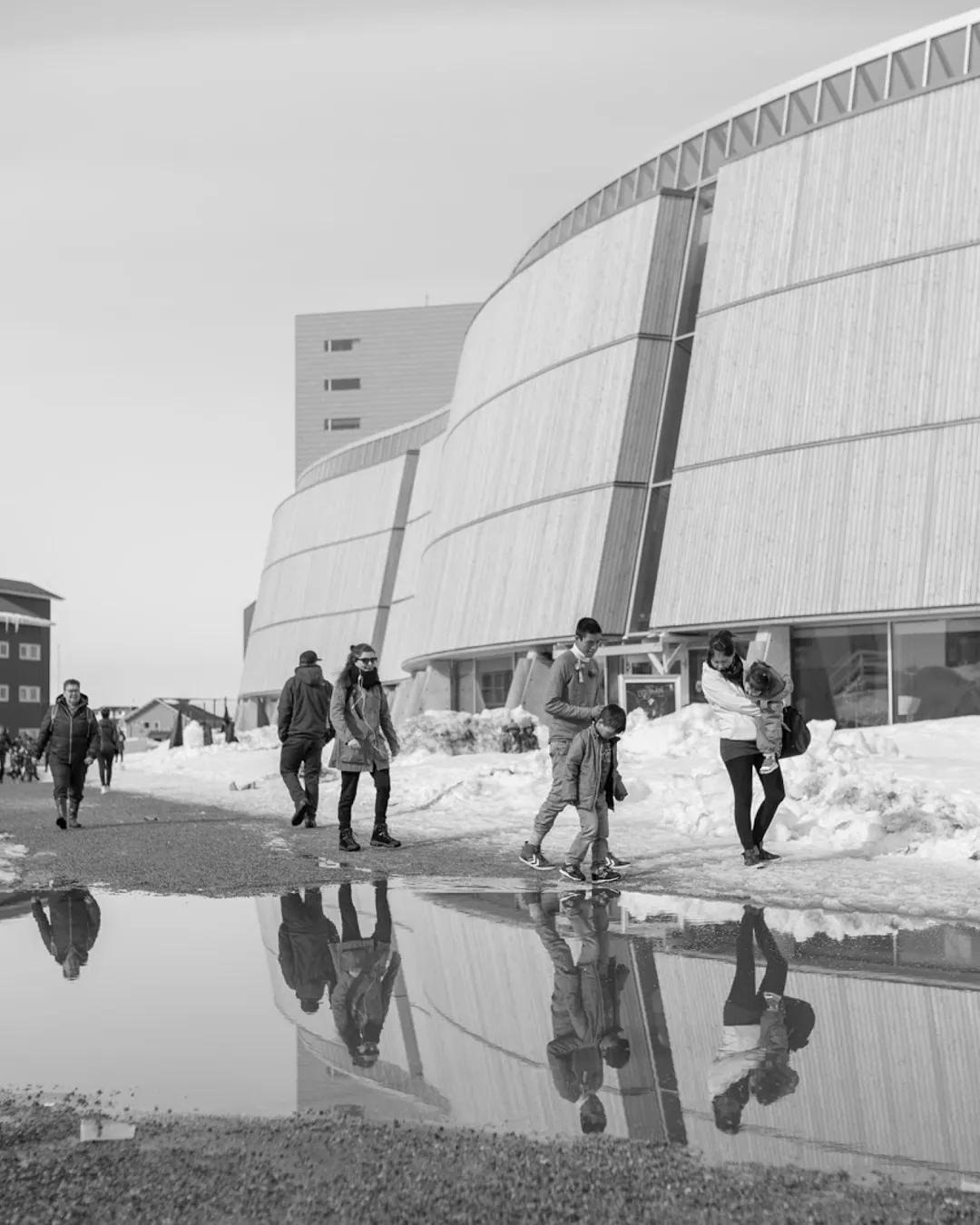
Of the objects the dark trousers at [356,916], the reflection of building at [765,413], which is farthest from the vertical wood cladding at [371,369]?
the dark trousers at [356,916]

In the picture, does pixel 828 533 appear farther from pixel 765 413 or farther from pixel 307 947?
pixel 307 947

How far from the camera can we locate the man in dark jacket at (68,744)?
18.2m

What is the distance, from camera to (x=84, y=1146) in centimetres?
429

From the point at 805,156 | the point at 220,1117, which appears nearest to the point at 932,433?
the point at 805,156

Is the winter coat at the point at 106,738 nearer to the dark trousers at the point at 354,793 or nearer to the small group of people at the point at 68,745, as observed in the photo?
the small group of people at the point at 68,745

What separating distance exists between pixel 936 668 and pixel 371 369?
65.6 m

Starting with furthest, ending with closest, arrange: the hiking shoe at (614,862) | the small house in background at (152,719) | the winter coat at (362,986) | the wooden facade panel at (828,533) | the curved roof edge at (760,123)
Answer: the small house in background at (152,719) → the curved roof edge at (760,123) → the wooden facade panel at (828,533) → the hiking shoe at (614,862) → the winter coat at (362,986)

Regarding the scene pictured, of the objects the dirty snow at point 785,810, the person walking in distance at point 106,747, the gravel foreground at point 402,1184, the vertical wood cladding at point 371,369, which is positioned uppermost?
the vertical wood cladding at point 371,369

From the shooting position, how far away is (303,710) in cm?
1847

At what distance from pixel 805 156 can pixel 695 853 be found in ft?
75.1

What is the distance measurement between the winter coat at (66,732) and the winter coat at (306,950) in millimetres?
9219

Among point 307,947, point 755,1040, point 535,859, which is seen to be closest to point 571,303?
point 535,859

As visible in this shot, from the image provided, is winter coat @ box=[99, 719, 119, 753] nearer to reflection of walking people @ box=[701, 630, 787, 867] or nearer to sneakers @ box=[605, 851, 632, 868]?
sneakers @ box=[605, 851, 632, 868]

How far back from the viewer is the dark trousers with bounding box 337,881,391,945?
8573mm
